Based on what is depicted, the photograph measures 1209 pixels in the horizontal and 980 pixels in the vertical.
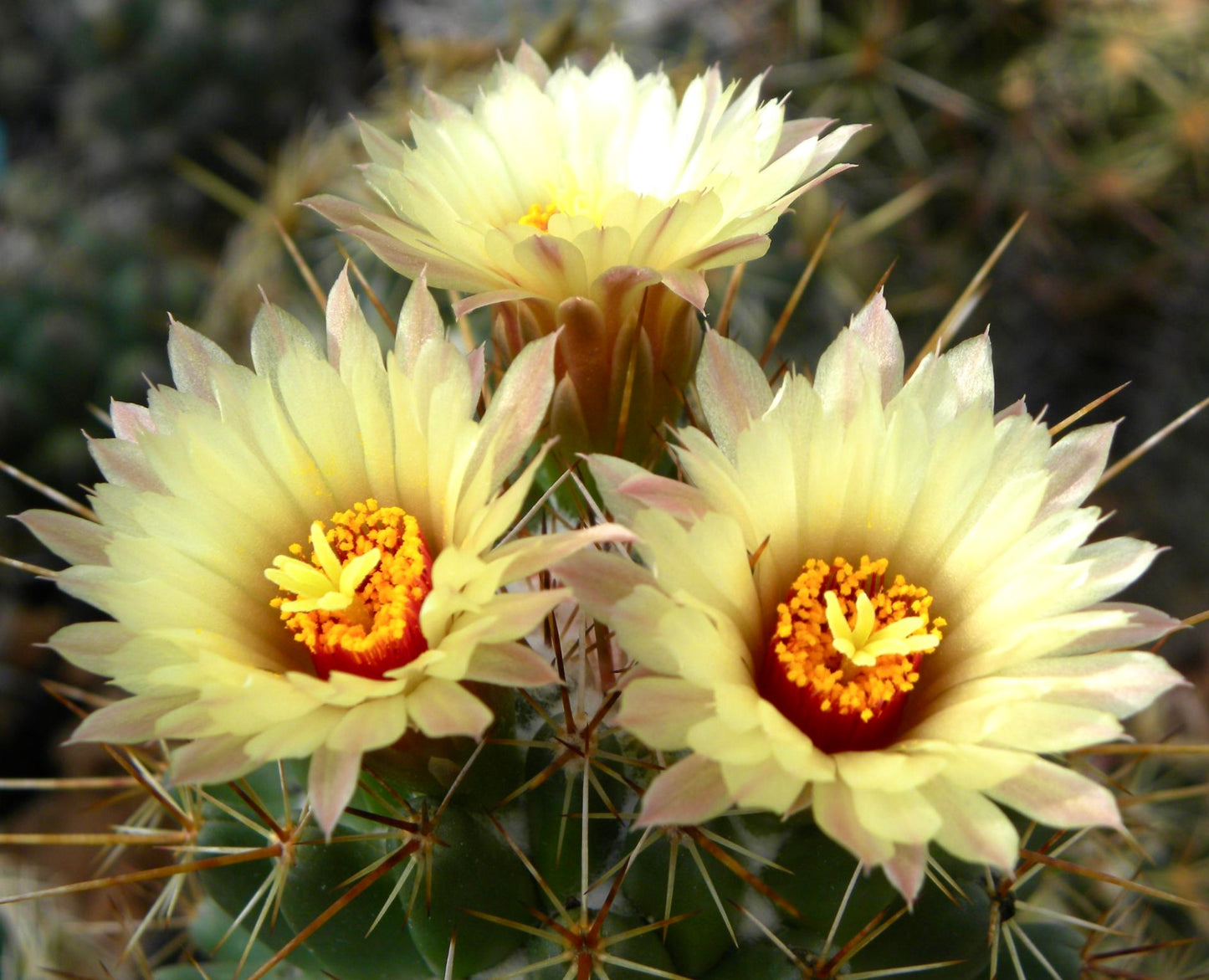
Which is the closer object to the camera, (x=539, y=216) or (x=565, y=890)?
(x=565, y=890)

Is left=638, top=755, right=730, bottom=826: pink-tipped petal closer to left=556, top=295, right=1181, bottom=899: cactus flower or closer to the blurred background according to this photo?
left=556, top=295, right=1181, bottom=899: cactus flower

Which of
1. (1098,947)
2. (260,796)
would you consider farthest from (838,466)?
(1098,947)

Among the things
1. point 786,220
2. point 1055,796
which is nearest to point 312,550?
point 1055,796

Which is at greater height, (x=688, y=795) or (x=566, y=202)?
(x=566, y=202)

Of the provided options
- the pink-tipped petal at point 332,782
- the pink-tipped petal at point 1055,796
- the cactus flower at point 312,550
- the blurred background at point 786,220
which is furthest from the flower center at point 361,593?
the blurred background at point 786,220

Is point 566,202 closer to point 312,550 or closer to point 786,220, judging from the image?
point 312,550

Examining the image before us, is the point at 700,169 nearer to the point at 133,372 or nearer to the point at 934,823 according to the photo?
the point at 934,823
